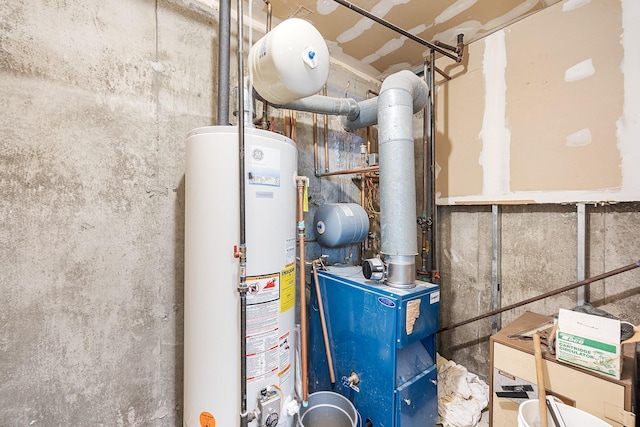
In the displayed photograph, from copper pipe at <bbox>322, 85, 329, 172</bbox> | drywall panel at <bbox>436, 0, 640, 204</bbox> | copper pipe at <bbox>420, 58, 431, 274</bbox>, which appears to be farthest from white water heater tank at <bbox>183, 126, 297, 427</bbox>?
drywall panel at <bbox>436, 0, 640, 204</bbox>

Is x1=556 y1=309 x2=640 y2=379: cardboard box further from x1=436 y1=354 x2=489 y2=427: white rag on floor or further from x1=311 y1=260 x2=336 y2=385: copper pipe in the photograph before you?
x1=311 y1=260 x2=336 y2=385: copper pipe

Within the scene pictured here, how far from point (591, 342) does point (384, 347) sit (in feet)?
2.82

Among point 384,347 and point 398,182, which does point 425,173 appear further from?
point 384,347

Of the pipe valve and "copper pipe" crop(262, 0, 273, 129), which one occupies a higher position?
"copper pipe" crop(262, 0, 273, 129)

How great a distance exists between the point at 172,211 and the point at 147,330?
651mm

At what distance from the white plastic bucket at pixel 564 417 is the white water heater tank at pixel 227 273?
1.01 metres

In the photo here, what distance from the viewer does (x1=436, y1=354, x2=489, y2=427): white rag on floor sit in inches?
67.5

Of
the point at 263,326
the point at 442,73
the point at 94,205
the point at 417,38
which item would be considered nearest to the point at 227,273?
the point at 263,326

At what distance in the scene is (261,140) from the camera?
118 centimetres

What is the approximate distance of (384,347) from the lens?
1438mm

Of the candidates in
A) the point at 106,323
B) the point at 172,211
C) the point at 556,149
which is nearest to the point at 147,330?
the point at 106,323

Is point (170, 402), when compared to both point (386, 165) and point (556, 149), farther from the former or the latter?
point (556, 149)

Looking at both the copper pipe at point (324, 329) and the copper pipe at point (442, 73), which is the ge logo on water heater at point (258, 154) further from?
the copper pipe at point (442, 73)

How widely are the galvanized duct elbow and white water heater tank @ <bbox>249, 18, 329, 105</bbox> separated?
52cm
